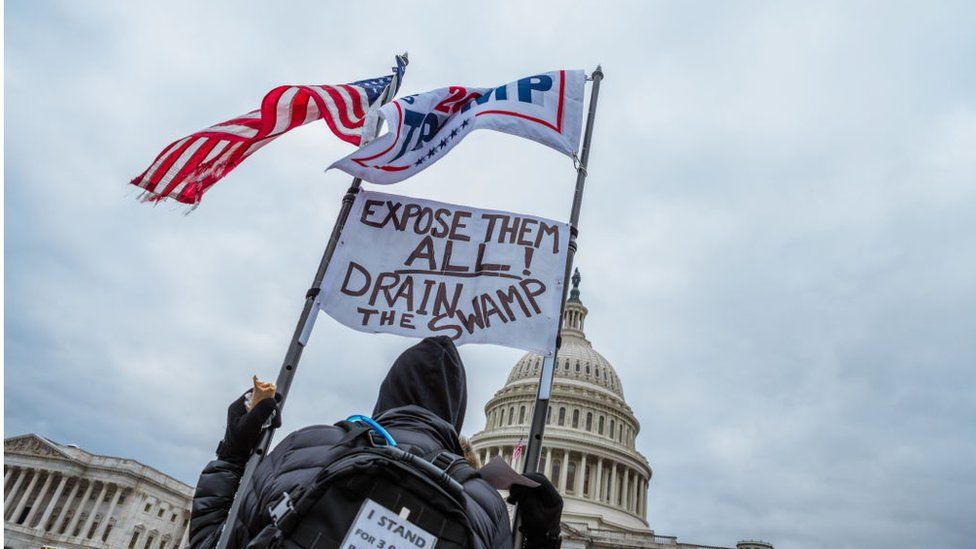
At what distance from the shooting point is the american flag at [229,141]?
541 cm

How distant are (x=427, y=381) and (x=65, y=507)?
7314cm

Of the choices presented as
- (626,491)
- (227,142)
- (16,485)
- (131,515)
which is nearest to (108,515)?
(131,515)

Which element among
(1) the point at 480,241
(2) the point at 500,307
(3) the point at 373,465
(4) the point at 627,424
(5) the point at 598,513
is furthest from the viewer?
(4) the point at 627,424

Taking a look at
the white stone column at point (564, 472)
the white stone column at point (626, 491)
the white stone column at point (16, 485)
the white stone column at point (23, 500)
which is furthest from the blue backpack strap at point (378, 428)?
the white stone column at point (16, 485)

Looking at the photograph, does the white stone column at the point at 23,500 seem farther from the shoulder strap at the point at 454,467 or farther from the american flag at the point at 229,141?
the shoulder strap at the point at 454,467

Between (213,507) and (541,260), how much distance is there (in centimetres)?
268

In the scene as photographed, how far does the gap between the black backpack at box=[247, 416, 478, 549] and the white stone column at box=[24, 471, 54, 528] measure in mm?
74937

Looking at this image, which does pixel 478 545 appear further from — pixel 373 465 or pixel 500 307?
pixel 500 307

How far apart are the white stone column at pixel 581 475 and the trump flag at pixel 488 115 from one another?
58794mm

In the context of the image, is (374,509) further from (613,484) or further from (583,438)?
(613,484)

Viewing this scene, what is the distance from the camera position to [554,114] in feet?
18.2

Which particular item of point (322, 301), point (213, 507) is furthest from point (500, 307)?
point (213, 507)

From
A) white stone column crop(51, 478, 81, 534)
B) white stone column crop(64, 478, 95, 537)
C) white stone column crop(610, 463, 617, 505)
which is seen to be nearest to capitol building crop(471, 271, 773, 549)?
white stone column crop(610, 463, 617, 505)

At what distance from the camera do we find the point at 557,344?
4297 mm
